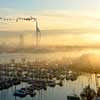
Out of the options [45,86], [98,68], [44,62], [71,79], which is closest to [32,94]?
[45,86]

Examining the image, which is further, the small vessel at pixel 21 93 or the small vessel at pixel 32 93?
the small vessel at pixel 32 93

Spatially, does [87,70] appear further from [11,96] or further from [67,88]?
→ [11,96]

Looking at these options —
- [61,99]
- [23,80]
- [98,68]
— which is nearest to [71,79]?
[98,68]

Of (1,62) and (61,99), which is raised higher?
(1,62)

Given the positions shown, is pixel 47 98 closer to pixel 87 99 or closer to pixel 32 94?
pixel 32 94

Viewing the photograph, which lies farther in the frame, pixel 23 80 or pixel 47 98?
pixel 23 80

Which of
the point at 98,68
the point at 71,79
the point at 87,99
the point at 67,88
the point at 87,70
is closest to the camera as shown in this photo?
the point at 87,99

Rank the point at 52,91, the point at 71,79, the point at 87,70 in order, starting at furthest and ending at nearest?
the point at 87,70 < the point at 71,79 < the point at 52,91

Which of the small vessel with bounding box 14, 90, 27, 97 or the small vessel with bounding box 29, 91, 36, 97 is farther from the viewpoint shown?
the small vessel with bounding box 29, 91, 36, 97

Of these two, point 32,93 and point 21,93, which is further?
point 32,93
